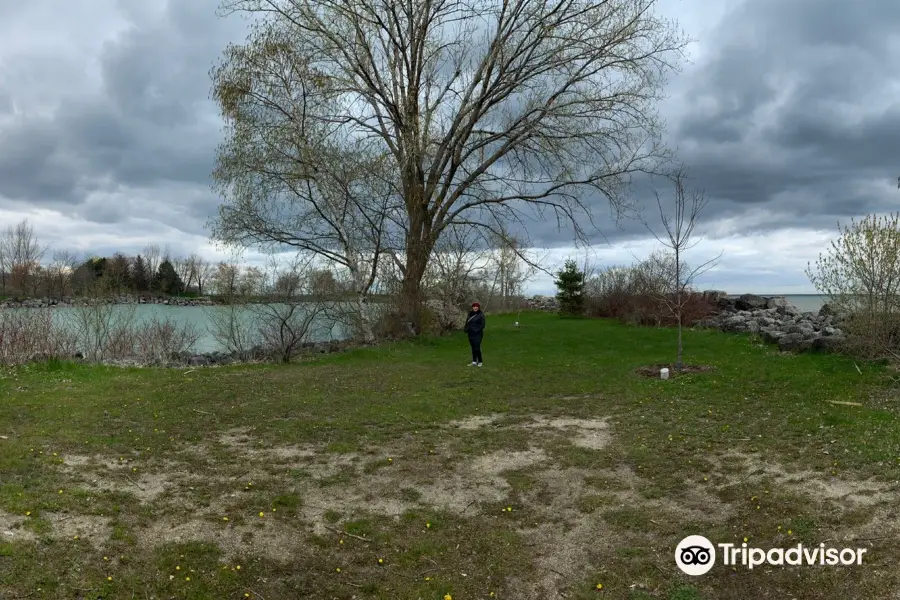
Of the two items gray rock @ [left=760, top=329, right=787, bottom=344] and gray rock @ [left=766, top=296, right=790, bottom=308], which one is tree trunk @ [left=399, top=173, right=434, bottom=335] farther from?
gray rock @ [left=766, top=296, right=790, bottom=308]

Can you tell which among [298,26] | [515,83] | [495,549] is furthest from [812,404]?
[298,26]

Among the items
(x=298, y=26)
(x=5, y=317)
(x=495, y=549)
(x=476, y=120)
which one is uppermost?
(x=298, y=26)

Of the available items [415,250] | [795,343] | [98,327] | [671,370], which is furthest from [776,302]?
[98,327]

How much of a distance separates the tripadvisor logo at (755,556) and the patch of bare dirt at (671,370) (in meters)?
8.43

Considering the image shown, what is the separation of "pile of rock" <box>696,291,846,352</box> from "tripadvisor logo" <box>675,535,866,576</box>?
453 inches

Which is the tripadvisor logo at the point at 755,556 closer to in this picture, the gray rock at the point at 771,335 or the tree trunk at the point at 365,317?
the gray rock at the point at 771,335

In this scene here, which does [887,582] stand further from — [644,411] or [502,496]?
[644,411]

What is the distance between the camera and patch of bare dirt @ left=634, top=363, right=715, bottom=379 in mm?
13041

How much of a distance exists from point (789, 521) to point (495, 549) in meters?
2.40

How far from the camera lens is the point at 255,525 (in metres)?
5.12

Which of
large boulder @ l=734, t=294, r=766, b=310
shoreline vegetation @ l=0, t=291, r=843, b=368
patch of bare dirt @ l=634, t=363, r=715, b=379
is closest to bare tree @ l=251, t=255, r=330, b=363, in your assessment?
shoreline vegetation @ l=0, t=291, r=843, b=368

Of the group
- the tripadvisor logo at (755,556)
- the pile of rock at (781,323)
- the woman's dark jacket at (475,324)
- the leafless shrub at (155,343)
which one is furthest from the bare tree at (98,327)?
the pile of rock at (781,323)

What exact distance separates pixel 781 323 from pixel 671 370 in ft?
32.0

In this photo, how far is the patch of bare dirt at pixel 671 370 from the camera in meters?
13.0
